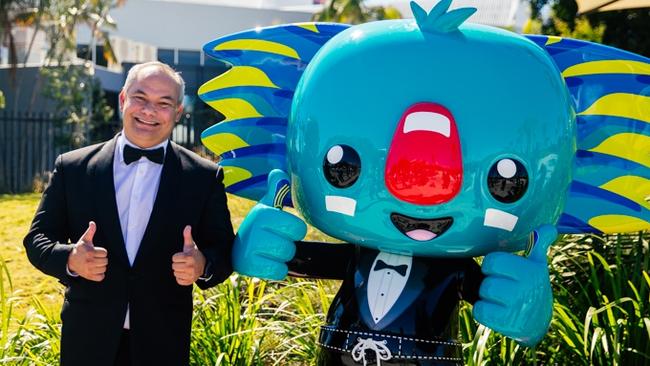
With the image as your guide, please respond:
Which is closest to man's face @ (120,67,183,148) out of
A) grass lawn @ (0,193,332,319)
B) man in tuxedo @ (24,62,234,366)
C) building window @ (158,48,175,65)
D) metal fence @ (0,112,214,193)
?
man in tuxedo @ (24,62,234,366)

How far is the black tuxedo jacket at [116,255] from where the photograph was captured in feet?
8.43

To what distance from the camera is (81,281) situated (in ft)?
8.50

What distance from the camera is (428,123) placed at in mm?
2307

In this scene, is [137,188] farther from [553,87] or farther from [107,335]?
[553,87]

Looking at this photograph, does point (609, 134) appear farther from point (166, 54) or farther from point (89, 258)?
point (166, 54)

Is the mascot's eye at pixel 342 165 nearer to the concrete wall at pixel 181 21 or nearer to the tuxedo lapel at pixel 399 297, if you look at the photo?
the tuxedo lapel at pixel 399 297

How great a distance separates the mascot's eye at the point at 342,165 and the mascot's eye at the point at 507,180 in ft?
1.43

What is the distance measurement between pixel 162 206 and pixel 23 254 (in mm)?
4689

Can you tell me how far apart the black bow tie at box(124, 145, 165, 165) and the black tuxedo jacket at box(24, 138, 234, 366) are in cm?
6

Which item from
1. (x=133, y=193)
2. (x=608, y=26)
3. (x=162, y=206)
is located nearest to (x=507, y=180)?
(x=162, y=206)

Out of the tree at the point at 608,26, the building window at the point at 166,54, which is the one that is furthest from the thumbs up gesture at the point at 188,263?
the building window at the point at 166,54

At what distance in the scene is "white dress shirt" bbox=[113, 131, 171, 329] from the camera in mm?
2602

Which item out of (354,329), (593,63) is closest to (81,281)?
(354,329)

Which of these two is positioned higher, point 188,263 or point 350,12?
point 350,12
